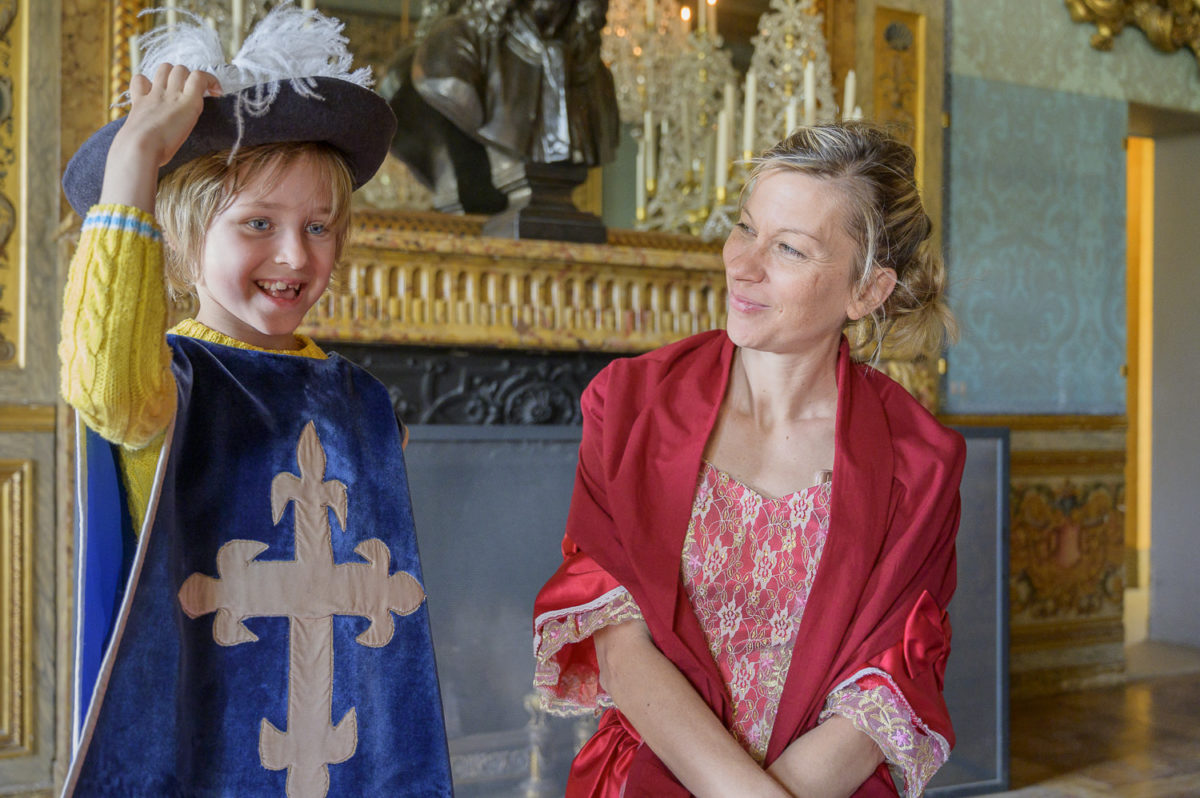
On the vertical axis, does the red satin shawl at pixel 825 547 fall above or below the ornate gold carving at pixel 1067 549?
above

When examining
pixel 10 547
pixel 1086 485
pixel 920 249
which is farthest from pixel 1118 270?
pixel 10 547

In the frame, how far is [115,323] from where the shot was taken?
85 cm

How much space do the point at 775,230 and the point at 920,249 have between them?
0.91 feet

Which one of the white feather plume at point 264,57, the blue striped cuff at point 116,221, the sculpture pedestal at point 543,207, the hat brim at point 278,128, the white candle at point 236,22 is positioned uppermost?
the white candle at point 236,22

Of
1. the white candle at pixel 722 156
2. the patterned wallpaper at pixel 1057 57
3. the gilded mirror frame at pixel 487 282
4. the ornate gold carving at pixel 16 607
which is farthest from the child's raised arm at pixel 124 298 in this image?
the patterned wallpaper at pixel 1057 57

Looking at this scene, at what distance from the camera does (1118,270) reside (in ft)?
14.0

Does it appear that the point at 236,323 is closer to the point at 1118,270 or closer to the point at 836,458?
the point at 836,458

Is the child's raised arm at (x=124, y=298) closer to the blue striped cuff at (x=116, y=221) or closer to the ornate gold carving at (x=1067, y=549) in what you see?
the blue striped cuff at (x=116, y=221)

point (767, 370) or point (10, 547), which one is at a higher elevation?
point (767, 370)

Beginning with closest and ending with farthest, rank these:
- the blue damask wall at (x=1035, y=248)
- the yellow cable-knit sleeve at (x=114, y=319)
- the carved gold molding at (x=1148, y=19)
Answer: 1. the yellow cable-knit sleeve at (x=114, y=319)
2. the blue damask wall at (x=1035, y=248)
3. the carved gold molding at (x=1148, y=19)

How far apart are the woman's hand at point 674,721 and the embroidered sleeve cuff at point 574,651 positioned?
0.03m

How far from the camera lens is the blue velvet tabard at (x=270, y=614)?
94 centimetres

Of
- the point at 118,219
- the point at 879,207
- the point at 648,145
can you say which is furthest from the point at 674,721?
the point at 648,145

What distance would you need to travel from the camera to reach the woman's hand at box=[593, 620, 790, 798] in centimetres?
128
